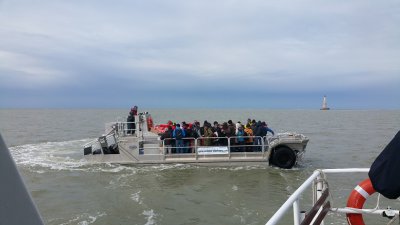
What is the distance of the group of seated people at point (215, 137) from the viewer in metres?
17.3

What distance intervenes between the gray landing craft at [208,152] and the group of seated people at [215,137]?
0.15ft

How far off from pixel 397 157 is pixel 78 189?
13.8 m

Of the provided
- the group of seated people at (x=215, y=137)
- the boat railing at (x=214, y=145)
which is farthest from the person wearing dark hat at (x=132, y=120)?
the boat railing at (x=214, y=145)

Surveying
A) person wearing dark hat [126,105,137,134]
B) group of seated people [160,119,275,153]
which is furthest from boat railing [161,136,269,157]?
person wearing dark hat [126,105,137,134]

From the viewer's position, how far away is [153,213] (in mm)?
10961

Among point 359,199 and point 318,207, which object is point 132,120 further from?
point 318,207

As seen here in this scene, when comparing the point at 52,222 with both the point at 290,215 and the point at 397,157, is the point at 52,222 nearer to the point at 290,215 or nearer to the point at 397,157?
the point at 290,215

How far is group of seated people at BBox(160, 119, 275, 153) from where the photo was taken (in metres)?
17.3

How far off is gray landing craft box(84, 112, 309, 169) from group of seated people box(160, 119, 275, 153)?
1.8 inches

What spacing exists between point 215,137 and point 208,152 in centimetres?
83

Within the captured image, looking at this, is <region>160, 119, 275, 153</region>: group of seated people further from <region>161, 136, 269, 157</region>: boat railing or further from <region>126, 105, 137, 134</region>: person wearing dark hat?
<region>126, 105, 137, 134</region>: person wearing dark hat

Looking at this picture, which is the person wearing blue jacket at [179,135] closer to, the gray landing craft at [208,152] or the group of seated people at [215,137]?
the group of seated people at [215,137]

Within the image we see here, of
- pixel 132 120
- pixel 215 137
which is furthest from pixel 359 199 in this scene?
pixel 132 120

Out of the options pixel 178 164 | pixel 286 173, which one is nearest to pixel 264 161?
pixel 286 173
